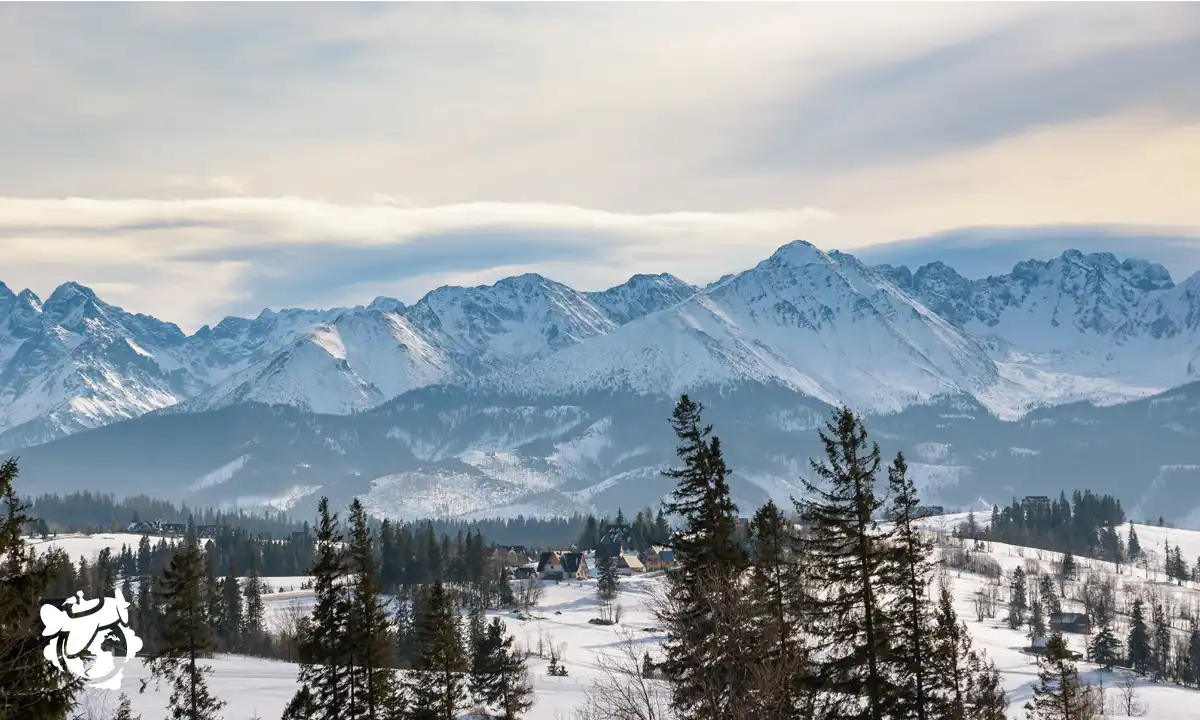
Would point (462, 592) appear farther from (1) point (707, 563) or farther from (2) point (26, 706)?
(2) point (26, 706)

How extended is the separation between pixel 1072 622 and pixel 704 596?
166 meters

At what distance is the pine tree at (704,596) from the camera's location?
33031mm

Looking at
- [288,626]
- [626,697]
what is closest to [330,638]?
[626,697]

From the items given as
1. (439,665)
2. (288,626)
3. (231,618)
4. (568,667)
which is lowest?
(568,667)

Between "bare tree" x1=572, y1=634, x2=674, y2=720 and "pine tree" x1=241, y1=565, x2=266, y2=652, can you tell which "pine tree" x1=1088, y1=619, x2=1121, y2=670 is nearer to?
"pine tree" x1=241, y1=565, x2=266, y2=652

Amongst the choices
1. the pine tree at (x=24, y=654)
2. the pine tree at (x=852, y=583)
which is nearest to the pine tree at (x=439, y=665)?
the pine tree at (x=852, y=583)

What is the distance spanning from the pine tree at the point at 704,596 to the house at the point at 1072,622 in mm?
156033

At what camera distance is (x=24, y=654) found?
60.3 feet

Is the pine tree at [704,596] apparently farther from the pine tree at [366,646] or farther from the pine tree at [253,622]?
the pine tree at [253,622]

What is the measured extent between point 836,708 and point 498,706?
55.7m

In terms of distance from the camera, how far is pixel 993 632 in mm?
169250

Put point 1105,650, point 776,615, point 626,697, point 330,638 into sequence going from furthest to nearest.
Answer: point 1105,650 < point 330,638 < point 776,615 < point 626,697

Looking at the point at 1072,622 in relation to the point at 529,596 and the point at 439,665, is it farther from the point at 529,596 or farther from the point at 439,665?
the point at 439,665

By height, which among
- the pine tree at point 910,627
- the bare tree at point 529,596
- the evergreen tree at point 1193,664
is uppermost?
the pine tree at point 910,627
